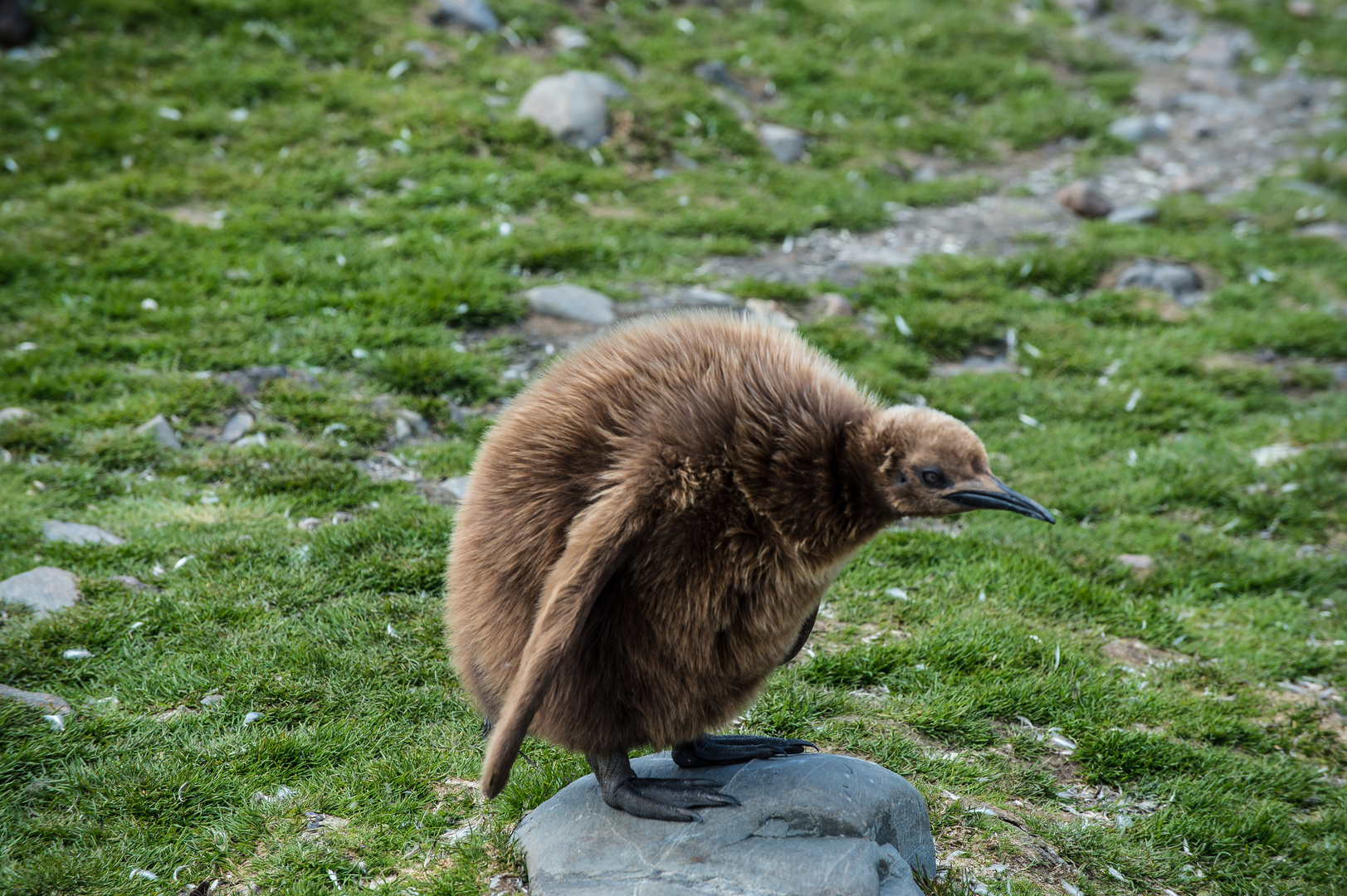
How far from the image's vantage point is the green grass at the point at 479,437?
435cm

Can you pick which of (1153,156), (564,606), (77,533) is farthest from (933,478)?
(1153,156)

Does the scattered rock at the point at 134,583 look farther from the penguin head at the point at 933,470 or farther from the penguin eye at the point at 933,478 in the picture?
the penguin eye at the point at 933,478

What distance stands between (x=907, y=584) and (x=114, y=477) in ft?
16.0

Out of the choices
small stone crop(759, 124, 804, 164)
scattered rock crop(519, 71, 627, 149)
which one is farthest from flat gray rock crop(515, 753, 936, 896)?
small stone crop(759, 124, 804, 164)

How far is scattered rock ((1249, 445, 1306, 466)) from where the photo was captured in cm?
754

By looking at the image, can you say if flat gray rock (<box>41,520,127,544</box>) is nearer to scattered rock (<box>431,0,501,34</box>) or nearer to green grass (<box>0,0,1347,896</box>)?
green grass (<box>0,0,1347,896</box>)

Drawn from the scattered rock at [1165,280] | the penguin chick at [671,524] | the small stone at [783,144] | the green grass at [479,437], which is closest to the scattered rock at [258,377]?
the green grass at [479,437]

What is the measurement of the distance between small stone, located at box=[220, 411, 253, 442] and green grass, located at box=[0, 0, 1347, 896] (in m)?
0.15

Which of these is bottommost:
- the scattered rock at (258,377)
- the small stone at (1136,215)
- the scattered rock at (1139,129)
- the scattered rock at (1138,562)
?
the scattered rock at (258,377)

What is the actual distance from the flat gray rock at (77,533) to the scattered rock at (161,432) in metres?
0.91

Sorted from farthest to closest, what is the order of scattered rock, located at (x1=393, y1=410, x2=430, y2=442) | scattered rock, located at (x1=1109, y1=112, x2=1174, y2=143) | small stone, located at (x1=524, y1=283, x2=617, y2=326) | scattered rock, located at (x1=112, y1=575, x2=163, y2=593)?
scattered rock, located at (x1=1109, y1=112, x2=1174, y2=143) → small stone, located at (x1=524, y1=283, x2=617, y2=326) → scattered rock, located at (x1=393, y1=410, x2=430, y2=442) → scattered rock, located at (x1=112, y1=575, x2=163, y2=593)

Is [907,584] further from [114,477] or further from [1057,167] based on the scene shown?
[1057,167]

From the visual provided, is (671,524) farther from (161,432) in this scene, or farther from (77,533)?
(161,432)

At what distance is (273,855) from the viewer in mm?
3895
